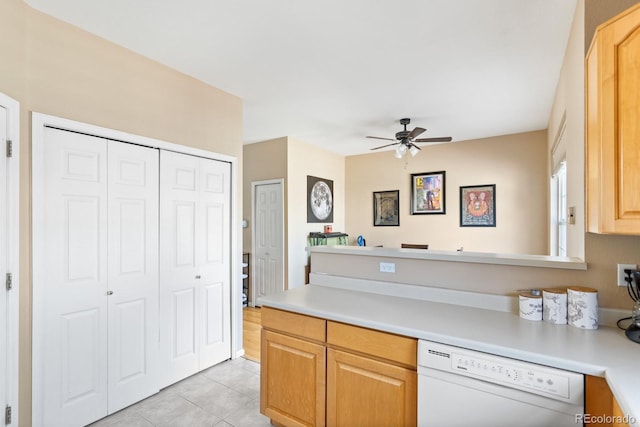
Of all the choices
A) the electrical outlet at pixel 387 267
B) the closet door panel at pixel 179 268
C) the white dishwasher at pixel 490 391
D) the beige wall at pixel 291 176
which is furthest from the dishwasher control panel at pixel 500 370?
the beige wall at pixel 291 176

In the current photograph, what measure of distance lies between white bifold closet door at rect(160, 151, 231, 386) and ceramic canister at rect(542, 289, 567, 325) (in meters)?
2.59

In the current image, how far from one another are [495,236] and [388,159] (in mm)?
2208

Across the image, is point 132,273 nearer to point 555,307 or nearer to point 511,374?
point 511,374

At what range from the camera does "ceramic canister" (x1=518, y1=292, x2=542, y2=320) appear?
5.14ft

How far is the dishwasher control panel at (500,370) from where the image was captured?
1118 millimetres

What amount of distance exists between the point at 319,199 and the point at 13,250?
418 cm

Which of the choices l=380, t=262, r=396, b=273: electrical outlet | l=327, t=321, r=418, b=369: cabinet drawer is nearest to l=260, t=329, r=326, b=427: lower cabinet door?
→ l=327, t=321, r=418, b=369: cabinet drawer

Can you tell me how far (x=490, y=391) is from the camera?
1250 millimetres

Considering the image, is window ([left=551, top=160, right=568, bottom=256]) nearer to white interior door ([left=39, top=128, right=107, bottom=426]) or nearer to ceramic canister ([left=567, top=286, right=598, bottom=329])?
ceramic canister ([left=567, top=286, right=598, bottom=329])

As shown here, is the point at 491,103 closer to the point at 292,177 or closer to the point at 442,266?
the point at 442,266

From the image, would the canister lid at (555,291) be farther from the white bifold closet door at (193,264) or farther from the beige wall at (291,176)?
the beige wall at (291,176)

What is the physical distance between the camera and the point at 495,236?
15.8ft

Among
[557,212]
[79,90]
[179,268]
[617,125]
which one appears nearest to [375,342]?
[617,125]

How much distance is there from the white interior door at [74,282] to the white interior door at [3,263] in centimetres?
17
